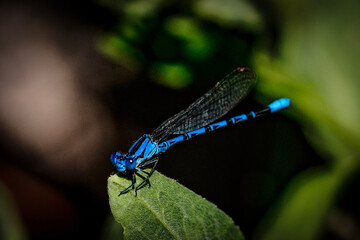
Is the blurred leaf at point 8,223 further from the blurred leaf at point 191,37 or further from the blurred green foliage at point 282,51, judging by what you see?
the blurred leaf at point 191,37

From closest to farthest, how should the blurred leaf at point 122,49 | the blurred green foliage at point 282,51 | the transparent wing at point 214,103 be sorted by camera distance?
1. the transparent wing at point 214,103
2. the blurred green foliage at point 282,51
3. the blurred leaf at point 122,49

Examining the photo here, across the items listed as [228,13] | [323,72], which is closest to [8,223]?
[228,13]

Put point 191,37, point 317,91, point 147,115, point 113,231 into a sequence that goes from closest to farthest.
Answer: point 113,231
point 317,91
point 191,37
point 147,115

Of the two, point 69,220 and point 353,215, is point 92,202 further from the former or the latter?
point 353,215

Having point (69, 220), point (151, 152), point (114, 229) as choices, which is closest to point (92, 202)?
point (69, 220)

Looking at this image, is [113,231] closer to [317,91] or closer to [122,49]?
[122,49]

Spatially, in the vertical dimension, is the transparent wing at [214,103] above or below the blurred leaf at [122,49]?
below

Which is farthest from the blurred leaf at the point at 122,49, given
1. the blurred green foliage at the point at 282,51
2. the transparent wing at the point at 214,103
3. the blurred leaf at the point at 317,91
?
the blurred leaf at the point at 317,91
